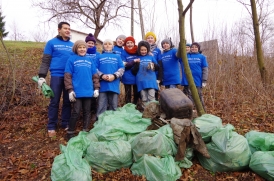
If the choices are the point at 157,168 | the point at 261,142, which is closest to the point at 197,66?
the point at 261,142

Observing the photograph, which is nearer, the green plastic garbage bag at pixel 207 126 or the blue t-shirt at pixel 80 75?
the green plastic garbage bag at pixel 207 126

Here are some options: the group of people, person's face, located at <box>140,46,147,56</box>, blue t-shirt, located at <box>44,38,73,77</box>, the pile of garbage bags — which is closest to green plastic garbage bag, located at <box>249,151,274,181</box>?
the pile of garbage bags

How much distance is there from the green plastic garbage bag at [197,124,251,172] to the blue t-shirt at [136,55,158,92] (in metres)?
1.77

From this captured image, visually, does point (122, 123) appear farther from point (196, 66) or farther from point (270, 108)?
point (270, 108)

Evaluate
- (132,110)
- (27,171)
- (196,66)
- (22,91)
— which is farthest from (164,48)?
(22,91)

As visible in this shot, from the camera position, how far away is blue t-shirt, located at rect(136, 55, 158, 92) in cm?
434

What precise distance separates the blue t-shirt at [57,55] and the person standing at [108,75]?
60 centimetres

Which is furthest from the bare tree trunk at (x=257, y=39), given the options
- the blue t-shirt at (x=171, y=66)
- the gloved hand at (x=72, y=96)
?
the gloved hand at (x=72, y=96)

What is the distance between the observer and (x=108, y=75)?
4035 millimetres

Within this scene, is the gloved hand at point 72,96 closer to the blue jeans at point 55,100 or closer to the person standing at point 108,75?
the blue jeans at point 55,100

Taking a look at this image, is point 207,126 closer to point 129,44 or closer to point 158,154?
point 158,154

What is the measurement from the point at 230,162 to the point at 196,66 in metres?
2.73

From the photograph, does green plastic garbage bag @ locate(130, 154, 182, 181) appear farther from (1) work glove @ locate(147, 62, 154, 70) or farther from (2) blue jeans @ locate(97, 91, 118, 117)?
(1) work glove @ locate(147, 62, 154, 70)

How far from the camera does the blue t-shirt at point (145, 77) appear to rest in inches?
171
